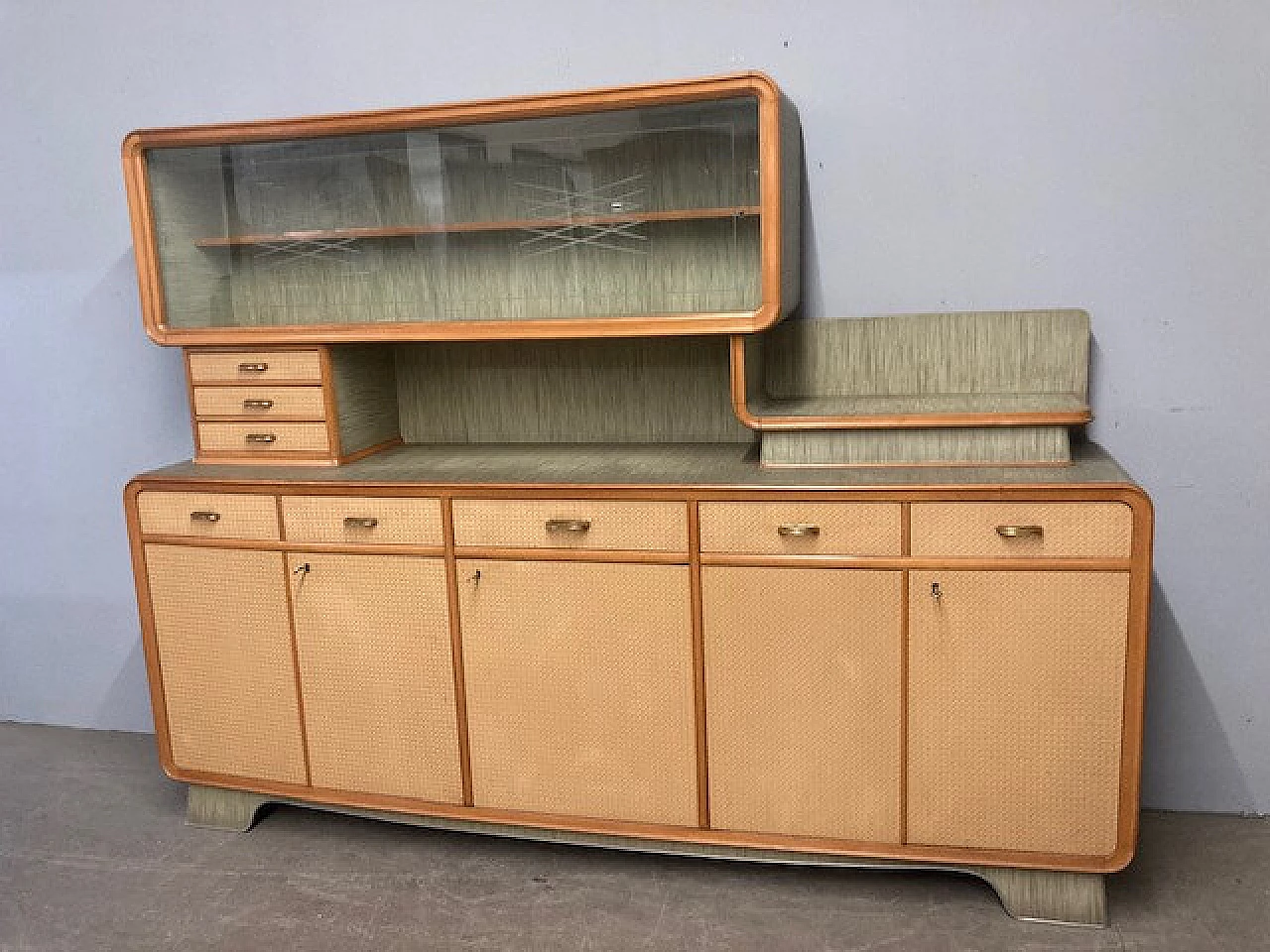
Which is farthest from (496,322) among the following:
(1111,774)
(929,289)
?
(1111,774)

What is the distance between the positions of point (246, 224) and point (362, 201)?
0.95 feet

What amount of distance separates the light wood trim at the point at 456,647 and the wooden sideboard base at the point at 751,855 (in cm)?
13

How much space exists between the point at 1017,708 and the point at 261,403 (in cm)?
169

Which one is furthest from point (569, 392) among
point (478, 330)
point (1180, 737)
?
point (1180, 737)

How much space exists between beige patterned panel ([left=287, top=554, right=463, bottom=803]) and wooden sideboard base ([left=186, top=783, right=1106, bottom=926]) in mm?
86

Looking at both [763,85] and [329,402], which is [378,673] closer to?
[329,402]

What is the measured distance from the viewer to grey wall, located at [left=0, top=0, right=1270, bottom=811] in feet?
6.79

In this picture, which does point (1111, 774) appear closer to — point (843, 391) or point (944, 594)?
point (944, 594)

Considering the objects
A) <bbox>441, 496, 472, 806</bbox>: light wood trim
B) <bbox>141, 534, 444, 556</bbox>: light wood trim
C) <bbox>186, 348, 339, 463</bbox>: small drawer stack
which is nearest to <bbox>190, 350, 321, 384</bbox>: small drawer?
<bbox>186, 348, 339, 463</bbox>: small drawer stack

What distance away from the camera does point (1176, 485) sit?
2.20m

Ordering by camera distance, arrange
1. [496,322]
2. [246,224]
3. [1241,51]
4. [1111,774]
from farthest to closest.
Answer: [246,224], [496,322], [1241,51], [1111,774]

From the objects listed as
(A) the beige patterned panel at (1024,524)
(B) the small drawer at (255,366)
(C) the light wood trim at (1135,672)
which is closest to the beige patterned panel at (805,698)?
(A) the beige patterned panel at (1024,524)

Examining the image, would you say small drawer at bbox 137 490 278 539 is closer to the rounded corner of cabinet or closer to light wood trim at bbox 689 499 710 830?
light wood trim at bbox 689 499 710 830

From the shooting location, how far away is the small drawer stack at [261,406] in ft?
7.52
